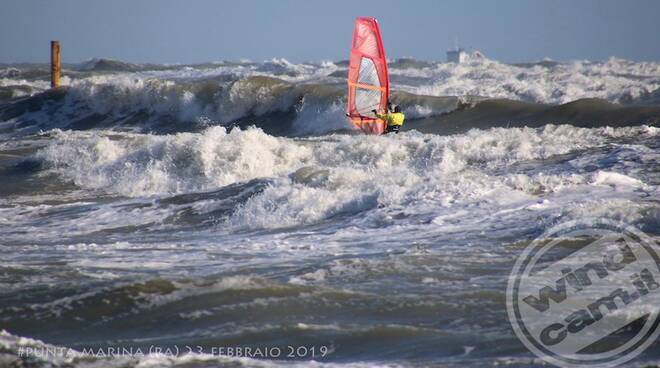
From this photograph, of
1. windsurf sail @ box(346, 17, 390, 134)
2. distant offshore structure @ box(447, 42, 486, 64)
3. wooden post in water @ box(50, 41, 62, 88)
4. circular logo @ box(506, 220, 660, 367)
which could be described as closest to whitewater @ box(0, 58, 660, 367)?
circular logo @ box(506, 220, 660, 367)

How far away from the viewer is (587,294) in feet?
22.9

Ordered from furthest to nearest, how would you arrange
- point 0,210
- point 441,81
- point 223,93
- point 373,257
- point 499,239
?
point 441,81 → point 223,93 → point 0,210 → point 499,239 → point 373,257

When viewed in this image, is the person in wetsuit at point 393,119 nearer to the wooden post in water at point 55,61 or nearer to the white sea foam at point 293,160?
the white sea foam at point 293,160

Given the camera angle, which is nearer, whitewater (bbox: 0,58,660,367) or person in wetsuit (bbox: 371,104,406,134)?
whitewater (bbox: 0,58,660,367)

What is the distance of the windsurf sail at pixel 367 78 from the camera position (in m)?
18.8

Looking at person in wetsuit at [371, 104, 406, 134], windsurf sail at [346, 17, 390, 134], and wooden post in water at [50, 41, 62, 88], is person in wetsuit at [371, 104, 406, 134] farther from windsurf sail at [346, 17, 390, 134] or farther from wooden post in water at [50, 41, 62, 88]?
wooden post in water at [50, 41, 62, 88]

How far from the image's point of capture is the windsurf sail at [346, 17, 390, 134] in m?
18.8

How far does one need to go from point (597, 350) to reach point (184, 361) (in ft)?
8.19

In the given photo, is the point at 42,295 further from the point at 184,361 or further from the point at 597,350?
the point at 597,350

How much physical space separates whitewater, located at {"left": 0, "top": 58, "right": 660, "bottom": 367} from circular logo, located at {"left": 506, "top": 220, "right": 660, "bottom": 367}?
17cm

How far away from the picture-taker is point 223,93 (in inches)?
1117

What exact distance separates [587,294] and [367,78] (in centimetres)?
1260

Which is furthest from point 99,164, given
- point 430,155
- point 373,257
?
point 373,257

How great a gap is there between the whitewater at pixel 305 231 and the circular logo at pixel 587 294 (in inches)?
6.5
